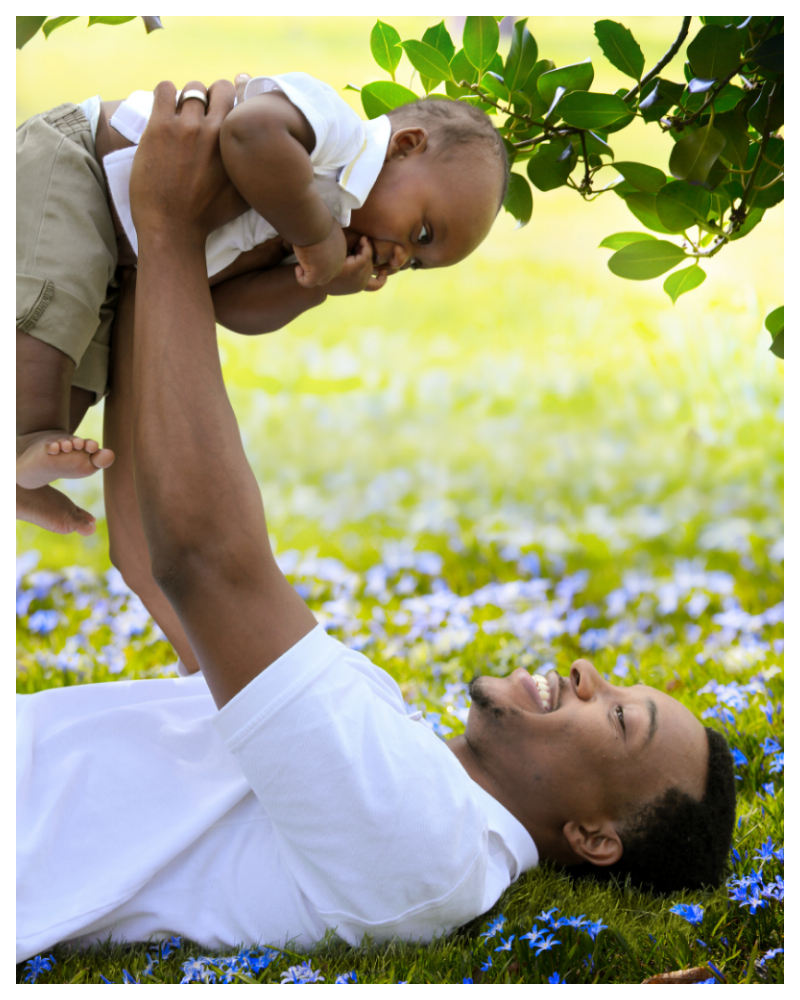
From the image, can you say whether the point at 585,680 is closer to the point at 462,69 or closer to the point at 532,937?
the point at 532,937

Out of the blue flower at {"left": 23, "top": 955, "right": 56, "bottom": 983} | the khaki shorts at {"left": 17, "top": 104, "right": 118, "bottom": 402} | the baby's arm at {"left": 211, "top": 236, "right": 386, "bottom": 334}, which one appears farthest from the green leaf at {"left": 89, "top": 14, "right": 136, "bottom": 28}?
the blue flower at {"left": 23, "top": 955, "right": 56, "bottom": 983}

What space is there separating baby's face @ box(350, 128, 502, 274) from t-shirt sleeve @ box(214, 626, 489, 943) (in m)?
0.89

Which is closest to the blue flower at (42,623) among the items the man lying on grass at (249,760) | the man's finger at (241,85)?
the man lying on grass at (249,760)

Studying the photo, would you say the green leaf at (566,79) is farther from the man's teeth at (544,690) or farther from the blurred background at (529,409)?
the blurred background at (529,409)

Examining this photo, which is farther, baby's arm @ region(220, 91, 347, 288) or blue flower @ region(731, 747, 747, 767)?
blue flower @ region(731, 747, 747, 767)

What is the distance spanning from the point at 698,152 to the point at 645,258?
0.91ft

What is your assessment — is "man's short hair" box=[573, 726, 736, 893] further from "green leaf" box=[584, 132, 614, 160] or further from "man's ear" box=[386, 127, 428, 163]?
"man's ear" box=[386, 127, 428, 163]

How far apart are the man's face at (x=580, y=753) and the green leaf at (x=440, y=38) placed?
1344mm

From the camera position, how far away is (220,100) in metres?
1.40

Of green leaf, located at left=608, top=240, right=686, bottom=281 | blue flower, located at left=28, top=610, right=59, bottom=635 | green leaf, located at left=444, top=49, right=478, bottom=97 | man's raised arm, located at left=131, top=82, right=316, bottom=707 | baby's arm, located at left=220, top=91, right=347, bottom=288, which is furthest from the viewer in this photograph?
blue flower, located at left=28, top=610, right=59, bottom=635

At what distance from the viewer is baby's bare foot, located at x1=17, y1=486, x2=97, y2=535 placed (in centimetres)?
164

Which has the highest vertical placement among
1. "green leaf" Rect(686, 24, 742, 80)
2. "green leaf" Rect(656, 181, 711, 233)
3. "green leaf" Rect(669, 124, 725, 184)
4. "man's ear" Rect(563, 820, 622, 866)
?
"green leaf" Rect(686, 24, 742, 80)
